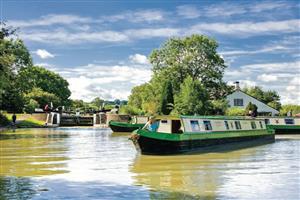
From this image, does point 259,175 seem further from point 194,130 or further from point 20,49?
point 20,49

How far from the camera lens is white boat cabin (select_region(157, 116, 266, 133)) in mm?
26234

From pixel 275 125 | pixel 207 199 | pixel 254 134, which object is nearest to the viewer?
pixel 207 199

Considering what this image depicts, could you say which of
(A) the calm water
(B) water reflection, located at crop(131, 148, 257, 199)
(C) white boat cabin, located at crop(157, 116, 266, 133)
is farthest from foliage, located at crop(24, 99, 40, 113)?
(B) water reflection, located at crop(131, 148, 257, 199)

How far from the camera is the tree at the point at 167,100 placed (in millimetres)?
61062

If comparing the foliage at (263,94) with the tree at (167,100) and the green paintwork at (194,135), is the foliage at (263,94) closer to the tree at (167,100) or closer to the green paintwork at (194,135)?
the tree at (167,100)

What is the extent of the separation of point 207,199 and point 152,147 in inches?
465

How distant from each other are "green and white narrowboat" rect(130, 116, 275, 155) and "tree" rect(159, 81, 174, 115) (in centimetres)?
2584

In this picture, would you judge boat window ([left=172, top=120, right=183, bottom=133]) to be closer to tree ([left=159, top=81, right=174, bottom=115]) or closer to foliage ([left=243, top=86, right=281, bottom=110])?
tree ([left=159, top=81, right=174, bottom=115])

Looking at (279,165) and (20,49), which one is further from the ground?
(20,49)

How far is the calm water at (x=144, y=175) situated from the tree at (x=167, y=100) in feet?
119

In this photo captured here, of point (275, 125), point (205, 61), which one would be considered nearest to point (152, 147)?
point (275, 125)

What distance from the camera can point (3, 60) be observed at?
73.9ft

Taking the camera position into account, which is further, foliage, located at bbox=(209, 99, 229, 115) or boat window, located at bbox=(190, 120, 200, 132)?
foliage, located at bbox=(209, 99, 229, 115)

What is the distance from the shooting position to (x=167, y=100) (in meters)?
61.7
